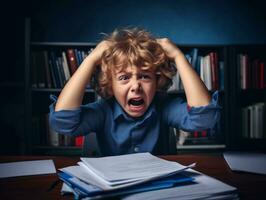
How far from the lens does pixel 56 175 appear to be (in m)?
1.00

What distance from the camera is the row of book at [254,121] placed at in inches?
103

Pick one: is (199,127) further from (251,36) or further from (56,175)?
(251,36)

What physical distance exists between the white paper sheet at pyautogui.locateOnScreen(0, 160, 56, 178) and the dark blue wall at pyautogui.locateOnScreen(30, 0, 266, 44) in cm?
→ 183

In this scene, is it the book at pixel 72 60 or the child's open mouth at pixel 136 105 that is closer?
the child's open mouth at pixel 136 105

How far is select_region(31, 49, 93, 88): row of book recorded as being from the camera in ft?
8.27

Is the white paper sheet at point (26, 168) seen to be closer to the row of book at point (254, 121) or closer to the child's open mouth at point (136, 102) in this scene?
the child's open mouth at point (136, 102)

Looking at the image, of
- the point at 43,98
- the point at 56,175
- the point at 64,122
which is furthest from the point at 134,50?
the point at 43,98

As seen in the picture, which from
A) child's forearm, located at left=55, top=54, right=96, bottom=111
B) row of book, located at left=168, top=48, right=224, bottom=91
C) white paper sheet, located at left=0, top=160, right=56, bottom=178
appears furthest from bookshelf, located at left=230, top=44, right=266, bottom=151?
white paper sheet, located at left=0, top=160, right=56, bottom=178

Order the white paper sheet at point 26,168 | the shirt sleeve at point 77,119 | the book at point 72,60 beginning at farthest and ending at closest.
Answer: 1. the book at point 72,60
2. the shirt sleeve at point 77,119
3. the white paper sheet at point 26,168

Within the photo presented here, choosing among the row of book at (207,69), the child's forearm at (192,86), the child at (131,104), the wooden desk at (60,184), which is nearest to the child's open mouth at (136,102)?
the child at (131,104)

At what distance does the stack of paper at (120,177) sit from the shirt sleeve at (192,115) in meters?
0.68

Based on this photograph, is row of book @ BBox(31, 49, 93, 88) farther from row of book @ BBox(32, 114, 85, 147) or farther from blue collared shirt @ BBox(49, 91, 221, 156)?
blue collared shirt @ BBox(49, 91, 221, 156)

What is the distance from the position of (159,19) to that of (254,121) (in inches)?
43.1

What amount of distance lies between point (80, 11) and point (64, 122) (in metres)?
1.58
